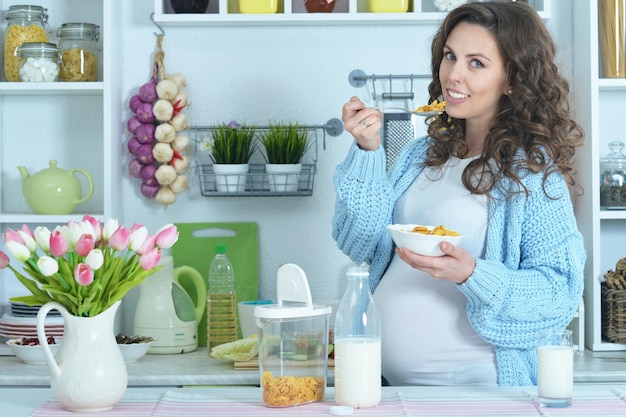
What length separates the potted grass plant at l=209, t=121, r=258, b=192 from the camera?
2.60 meters

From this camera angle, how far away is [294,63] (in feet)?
8.98

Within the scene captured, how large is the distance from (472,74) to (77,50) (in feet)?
4.04

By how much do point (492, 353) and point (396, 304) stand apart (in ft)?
0.70

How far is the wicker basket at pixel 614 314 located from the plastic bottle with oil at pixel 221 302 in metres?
1.01

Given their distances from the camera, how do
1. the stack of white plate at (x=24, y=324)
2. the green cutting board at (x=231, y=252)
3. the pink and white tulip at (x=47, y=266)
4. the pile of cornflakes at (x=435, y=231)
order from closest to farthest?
the pink and white tulip at (x=47, y=266) < the pile of cornflakes at (x=435, y=231) < the stack of white plate at (x=24, y=324) < the green cutting board at (x=231, y=252)

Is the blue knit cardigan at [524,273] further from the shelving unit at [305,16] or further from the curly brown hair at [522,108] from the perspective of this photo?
the shelving unit at [305,16]

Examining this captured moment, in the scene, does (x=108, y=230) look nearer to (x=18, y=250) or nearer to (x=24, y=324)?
(x=18, y=250)

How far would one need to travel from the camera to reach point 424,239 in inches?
63.3

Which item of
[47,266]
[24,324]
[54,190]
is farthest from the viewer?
[54,190]

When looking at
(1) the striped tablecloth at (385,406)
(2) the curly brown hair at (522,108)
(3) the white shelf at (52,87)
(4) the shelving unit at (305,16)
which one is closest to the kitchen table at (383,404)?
(1) the striped tablecloth at (385,406)

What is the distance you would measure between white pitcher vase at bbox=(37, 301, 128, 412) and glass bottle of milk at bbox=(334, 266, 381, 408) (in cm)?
36

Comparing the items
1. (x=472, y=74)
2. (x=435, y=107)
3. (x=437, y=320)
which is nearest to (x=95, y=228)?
(x=437, y=320)

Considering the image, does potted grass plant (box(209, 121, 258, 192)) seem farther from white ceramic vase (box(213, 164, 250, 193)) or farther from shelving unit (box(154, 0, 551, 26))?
shelving unit (box(154, 0, 551, 26))

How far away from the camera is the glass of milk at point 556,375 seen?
57.7 inches
